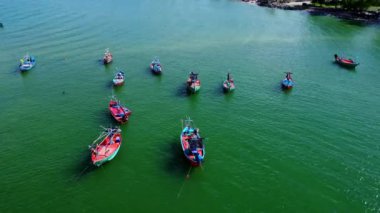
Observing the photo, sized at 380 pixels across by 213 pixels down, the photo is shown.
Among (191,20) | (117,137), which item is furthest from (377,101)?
(191,20)

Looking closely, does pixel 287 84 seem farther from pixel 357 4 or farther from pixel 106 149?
pixel 357 4

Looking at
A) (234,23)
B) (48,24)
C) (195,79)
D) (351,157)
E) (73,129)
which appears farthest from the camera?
(234,23)

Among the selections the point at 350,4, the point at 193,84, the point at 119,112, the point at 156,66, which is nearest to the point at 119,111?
the point at 119,112

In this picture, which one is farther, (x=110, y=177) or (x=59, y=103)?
(x=59, y=103)

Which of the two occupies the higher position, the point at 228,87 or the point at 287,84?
the point at 287,84

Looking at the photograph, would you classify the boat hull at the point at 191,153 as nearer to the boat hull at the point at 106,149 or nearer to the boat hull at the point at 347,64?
the boat hull at the point at 106,149

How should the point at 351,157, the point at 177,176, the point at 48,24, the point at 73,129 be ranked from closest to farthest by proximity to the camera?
the point at 177,176 → the point at 351,157 → the point at 73,129 → the point at 48,24

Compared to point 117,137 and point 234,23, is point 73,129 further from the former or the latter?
point 234,23

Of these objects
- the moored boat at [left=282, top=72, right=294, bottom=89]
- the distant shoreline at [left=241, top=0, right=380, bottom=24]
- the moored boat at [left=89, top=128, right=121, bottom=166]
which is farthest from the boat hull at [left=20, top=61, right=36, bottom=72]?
the distant shoreline at [left=241, top=0, right=380, bottom=24]
